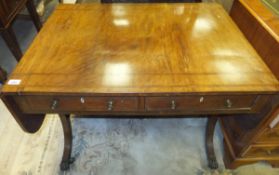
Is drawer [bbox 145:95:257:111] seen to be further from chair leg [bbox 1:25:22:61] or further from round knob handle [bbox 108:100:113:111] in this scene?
chair leg [bbox 1:25:22:61]

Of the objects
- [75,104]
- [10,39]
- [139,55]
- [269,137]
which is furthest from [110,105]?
[10,39]

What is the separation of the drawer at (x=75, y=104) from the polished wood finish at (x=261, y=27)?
2.08ft

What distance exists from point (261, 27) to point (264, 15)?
8 cm

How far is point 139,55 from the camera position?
0.89m

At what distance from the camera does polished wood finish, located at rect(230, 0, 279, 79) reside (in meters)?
0.91

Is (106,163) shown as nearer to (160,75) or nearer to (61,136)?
(61,136)

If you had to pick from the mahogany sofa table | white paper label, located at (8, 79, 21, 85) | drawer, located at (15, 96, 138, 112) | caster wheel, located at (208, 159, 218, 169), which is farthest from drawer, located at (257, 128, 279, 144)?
white paper label, located at (8, 79, 21, 85)

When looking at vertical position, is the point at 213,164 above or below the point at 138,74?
below

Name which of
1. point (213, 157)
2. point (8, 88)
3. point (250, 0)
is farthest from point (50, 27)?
point (213, 157)

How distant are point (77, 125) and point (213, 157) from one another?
0.95 metres

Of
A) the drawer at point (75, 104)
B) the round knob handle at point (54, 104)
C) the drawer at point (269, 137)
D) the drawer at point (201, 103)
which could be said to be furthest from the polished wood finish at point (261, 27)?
the round knob handle at point (54, 104)

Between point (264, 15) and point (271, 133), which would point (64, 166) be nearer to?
point (271, 133)

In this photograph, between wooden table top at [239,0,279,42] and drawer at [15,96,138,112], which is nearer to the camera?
drawer at [15,96,138,112]

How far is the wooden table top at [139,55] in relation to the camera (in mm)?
766
